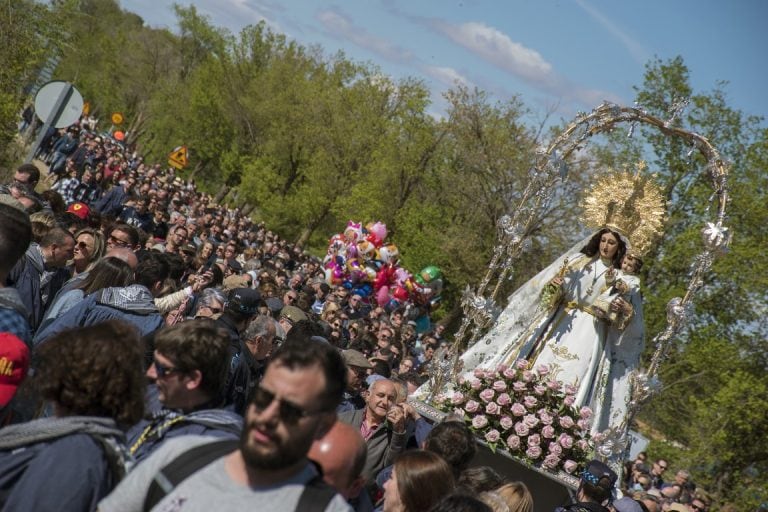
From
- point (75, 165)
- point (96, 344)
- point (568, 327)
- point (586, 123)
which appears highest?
point (586, 123)

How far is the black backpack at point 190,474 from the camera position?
2848mm

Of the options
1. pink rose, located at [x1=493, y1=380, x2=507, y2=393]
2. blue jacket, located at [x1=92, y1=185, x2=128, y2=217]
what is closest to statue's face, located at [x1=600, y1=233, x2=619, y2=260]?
pink rose, located at [x1=493, y1=380, x2=507, y2=393]

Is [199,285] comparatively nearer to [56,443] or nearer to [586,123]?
[586,123]

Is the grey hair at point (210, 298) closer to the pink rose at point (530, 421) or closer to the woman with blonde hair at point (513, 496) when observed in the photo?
the pink rose at point (530, 421)

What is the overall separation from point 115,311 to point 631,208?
6.33 meters

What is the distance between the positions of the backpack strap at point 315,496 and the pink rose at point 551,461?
18.8ft

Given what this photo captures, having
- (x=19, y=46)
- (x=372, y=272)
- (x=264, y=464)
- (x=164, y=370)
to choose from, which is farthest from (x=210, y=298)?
(x=372, y=272)

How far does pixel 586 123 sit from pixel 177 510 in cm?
847

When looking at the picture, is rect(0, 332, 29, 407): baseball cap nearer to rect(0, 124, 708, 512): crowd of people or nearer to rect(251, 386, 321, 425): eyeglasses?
rect(0, 124, 708, 512): crowd of people

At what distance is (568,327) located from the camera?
10312 millimetres

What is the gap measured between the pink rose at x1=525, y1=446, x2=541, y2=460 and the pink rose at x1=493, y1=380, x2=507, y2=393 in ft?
2.00

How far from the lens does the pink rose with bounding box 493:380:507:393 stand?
8656 mm

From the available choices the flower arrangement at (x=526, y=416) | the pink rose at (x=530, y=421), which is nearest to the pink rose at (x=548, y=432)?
the flower arrangement at (x=526, y=416)

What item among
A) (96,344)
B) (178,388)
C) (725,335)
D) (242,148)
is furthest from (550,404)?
(242,148)
